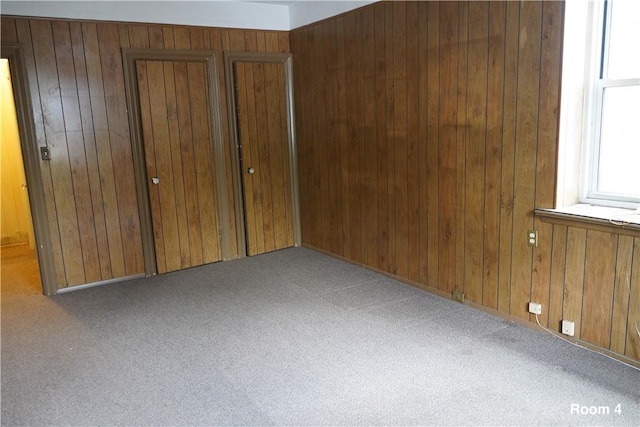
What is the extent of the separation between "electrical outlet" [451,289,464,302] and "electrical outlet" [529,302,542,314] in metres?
0.58

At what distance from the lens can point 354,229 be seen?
466 centimetres

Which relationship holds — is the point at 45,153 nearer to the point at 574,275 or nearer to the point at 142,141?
the point at 142,141

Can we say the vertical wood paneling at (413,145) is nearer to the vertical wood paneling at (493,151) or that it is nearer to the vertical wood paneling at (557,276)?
the vertical wood paneling at (493,151)

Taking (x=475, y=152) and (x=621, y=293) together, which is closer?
(x=621, y=293)

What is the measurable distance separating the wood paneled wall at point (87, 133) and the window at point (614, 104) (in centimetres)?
335

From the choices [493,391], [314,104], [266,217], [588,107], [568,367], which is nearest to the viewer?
[493,391]

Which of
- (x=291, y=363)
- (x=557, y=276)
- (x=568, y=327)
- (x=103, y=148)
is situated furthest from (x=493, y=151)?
(x=103, y=148)

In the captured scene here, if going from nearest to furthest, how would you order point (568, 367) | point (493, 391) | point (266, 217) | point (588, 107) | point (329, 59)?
point (493, 391) → point (568, 367) → point (588, 107) → point (329, 59) → point (266, 217)

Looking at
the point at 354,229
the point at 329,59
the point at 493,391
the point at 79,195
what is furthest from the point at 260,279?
the point at 493,391

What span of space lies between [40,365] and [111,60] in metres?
2.57

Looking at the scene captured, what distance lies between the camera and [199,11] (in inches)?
180

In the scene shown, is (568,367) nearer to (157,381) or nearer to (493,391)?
(493,391)

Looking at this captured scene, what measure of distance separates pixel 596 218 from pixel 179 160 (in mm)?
3500

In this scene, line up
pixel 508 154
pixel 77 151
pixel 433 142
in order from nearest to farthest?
pixel 508 154 < pixel 433 142 < pixel 77 151
